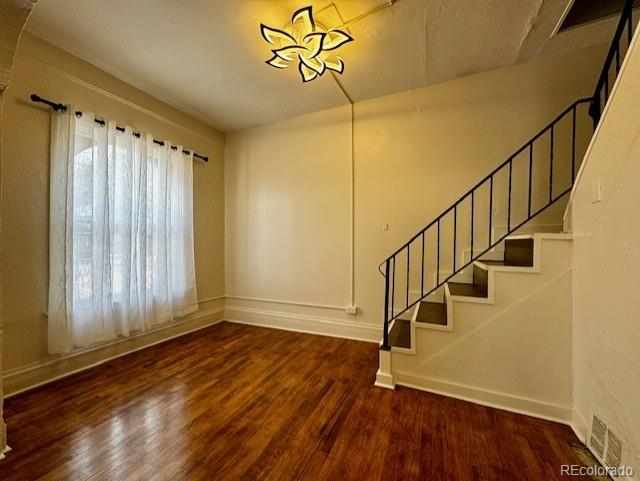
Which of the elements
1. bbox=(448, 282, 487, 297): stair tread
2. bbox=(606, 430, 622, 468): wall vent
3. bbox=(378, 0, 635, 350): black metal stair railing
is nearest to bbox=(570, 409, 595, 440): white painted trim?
bbox=(606, 430, 622, 468): wall vent

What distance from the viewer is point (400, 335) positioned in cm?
244

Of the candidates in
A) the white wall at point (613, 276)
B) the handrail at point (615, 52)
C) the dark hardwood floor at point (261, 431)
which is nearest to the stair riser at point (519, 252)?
the white wall at point (613, 276)

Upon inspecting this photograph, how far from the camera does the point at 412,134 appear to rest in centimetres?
301

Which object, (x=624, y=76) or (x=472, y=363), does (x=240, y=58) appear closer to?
(x=624, y=76)

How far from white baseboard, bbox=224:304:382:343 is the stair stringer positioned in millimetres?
1112

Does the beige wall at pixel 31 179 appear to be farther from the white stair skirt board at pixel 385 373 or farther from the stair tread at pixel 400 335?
the stair tread at pixel 400 335

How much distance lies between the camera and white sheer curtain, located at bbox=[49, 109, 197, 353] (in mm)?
2199

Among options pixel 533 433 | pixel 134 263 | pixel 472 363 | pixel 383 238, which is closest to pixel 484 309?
pixel 472 363

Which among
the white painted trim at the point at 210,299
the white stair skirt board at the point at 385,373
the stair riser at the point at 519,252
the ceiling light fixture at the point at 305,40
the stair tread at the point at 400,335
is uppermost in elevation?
the ceiling light fixture at the point at 305,40

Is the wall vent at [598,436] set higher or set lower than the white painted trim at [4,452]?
higher

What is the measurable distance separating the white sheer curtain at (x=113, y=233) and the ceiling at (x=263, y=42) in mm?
652

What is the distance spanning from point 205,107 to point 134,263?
83.9 inches

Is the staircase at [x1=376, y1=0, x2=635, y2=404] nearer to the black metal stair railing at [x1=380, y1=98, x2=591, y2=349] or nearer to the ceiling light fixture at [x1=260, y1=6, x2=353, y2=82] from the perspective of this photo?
the black metal stair railing at [x1=380, y1=98, x2=591, y2=349]

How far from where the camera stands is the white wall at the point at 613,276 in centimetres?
118
